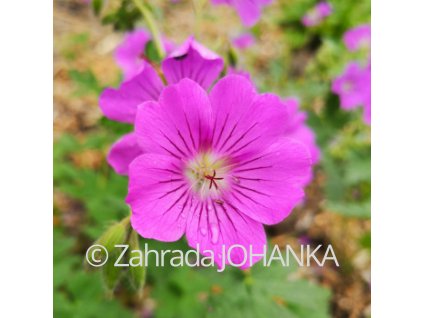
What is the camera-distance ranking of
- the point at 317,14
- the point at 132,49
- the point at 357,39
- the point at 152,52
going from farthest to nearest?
the point at 317,14, the point at 357,39, the point at 132,49, the point at 152,52

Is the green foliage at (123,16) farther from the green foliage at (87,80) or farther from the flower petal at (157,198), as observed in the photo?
the flower petal at (157,198)

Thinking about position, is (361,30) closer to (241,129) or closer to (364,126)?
(364,126)

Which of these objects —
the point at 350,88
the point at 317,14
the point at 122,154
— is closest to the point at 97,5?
the point at 122,154

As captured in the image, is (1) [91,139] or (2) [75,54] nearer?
(1) [91,139]

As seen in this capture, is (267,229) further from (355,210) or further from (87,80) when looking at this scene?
(87,80)

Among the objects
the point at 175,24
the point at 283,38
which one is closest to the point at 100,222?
the point at 175,24

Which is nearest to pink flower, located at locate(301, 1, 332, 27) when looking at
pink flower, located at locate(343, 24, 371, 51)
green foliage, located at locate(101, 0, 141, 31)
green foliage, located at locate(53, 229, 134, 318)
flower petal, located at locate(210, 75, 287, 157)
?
pink flower, located at locate(343, 24, 371, 51)
